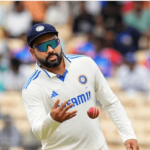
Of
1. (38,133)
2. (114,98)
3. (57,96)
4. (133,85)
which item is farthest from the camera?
(133,85)

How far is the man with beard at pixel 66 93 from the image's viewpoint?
336 centimetres

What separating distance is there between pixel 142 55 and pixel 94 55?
1098 millimetres

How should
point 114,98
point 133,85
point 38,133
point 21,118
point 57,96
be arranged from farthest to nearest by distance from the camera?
point 133,85
point 21,118
point 114,98
point 57,96
point 38,133

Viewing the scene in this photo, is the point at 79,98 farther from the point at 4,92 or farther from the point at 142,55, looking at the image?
the point at 142,55

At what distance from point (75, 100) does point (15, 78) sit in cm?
476

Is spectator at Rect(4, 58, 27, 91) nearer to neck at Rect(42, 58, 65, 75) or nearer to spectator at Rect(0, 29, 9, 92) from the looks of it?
spectator at Rect(0, 29, 9, 92)

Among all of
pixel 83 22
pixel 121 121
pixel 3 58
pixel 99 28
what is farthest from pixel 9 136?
pixel 83 22

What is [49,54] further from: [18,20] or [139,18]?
[18,20]

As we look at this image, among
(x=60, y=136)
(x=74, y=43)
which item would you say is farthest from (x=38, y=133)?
(x=74, y=43)

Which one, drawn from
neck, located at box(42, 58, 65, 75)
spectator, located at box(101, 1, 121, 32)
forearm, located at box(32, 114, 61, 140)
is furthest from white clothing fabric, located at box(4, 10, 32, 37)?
forearm, located at box(32, 114, 61, 140)

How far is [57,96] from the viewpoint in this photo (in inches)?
133

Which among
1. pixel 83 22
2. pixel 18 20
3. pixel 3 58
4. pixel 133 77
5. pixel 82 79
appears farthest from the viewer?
pixel 18 20

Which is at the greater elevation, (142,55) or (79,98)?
(79,98)

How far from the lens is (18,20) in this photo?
10.0 metres
